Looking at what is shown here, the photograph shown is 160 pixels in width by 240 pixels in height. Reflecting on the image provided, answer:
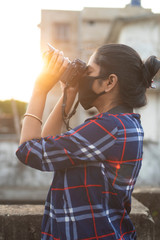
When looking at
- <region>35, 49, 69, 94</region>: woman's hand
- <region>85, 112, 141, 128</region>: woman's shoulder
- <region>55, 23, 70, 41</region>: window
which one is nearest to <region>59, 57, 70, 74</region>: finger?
<region>35, 49, 69, 94</region>: woman's hand

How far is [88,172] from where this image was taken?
3.91ft

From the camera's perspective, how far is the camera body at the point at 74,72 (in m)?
1.34

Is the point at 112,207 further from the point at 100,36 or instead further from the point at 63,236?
the point at 100,36

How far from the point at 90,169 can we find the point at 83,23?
24.8 m

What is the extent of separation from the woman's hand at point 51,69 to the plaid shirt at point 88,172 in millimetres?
276

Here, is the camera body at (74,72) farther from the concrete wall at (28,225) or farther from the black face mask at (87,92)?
the concrete wall at (28,225)

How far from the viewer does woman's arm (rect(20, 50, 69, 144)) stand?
1.27 metres

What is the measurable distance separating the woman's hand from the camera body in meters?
0.02

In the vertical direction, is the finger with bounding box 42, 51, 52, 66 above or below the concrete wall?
A: above

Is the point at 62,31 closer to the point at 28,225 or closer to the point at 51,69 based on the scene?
the point at 28,225

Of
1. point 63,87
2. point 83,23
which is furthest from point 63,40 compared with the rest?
point 63,87

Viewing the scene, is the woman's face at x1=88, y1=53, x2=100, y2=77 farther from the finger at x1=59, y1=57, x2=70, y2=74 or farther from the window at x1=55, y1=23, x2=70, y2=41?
the window at x1=55, y1=23, x2=70, y2=41

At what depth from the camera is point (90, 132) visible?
1174 millimetres

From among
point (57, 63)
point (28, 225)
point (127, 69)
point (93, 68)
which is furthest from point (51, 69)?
point (28, 225)
